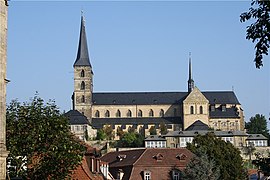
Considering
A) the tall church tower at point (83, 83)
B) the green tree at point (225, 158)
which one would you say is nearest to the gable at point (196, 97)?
the tall church tower at point (83, 83)

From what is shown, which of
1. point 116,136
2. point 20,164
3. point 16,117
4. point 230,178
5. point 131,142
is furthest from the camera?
point 116,136

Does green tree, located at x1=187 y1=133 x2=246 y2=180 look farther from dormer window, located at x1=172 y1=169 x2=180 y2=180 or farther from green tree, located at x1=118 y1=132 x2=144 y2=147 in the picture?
green tree, located at x1=118 y1=132 x2=144 y2=147

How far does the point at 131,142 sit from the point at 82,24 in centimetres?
3851

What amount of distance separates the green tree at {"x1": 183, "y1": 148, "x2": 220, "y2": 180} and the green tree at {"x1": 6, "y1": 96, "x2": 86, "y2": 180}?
45.9 m

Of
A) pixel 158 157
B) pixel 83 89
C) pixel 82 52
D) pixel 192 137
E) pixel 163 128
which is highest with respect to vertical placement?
pixel 82 52

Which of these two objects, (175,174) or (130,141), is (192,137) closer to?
(130,141)

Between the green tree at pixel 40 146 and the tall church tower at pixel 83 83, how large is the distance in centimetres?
16101

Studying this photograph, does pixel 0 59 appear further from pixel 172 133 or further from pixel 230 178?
pixel 172 133

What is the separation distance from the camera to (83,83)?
648ft

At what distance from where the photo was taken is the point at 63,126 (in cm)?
3362

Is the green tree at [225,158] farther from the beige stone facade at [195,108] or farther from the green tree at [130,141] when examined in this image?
the beige stone facade at [195,108]

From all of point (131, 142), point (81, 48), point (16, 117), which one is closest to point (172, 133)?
point (131, 142)

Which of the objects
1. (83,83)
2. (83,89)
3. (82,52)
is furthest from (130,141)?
(82,52)

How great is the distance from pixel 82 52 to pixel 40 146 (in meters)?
163
